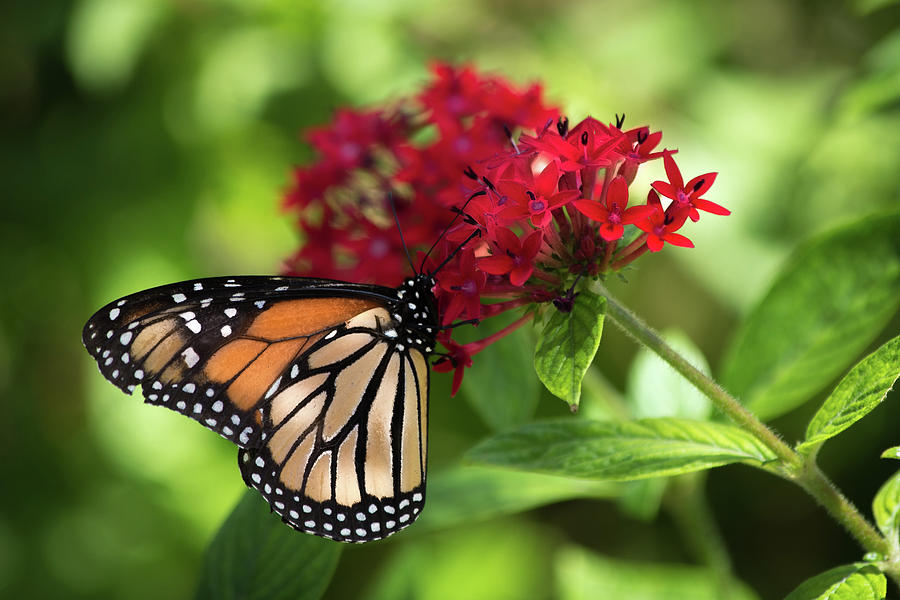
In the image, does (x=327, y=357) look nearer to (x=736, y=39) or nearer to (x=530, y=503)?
(x=530, y=503)

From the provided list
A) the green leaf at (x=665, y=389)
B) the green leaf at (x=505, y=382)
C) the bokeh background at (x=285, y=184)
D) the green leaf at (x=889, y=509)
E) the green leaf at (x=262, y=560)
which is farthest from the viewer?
the bokeh background at (x=285, y=184)

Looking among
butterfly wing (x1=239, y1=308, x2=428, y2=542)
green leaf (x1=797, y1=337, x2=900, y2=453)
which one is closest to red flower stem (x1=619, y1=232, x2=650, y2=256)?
green leaf (x1=797, y1=337, x2=900, y2=453)

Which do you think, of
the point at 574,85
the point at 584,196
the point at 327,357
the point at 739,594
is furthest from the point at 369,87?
the point at 739,594

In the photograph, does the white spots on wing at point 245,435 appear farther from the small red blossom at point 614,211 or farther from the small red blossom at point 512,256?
the small red blossom at point 614,211

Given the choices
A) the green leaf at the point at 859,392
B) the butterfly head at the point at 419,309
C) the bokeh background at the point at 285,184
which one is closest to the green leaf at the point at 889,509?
the green leaf at the point at 859,392

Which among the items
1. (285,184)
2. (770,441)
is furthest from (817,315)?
(285,184)

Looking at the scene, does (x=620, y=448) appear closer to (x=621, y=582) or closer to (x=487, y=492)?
(x=487, y=492)
